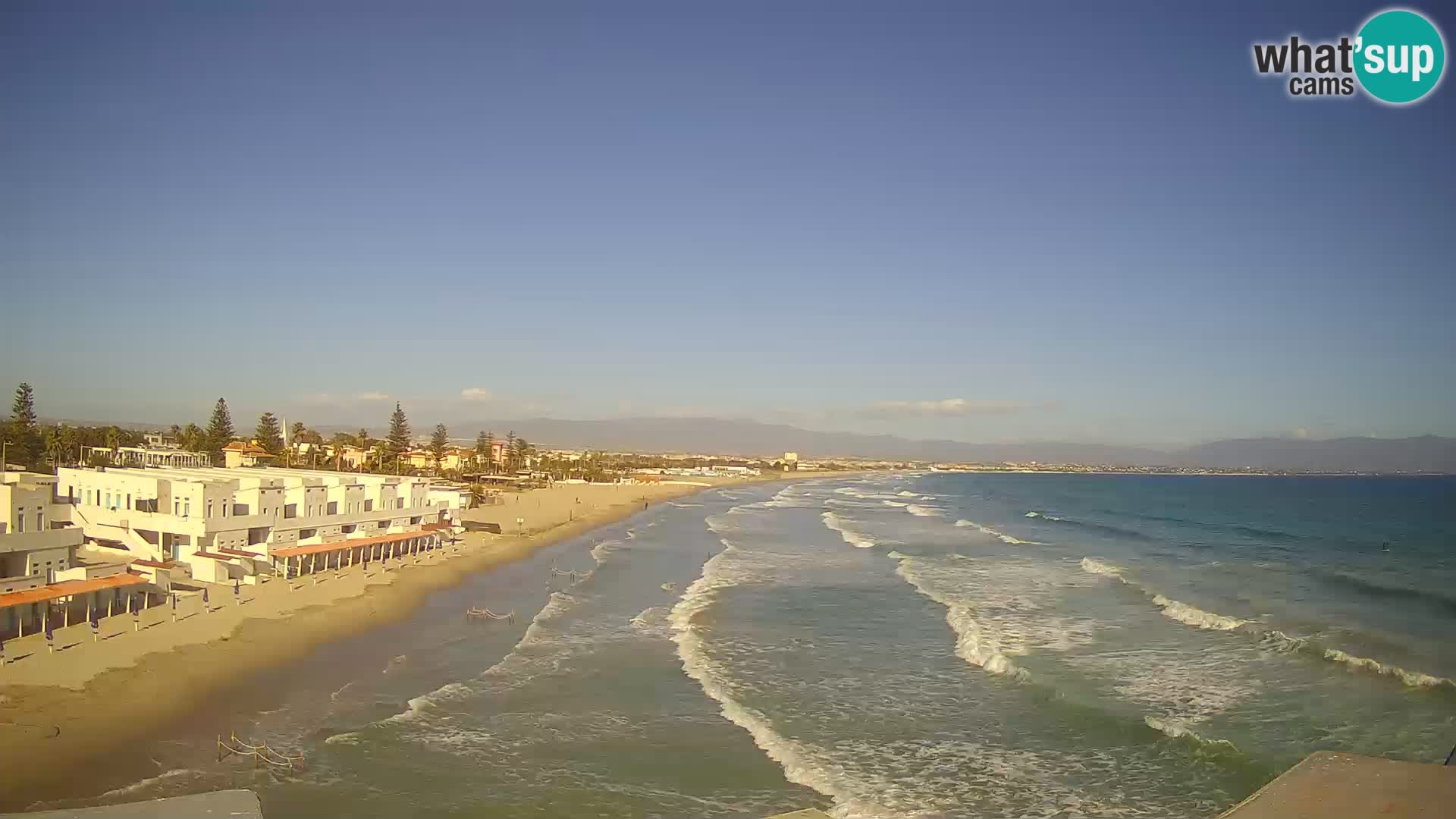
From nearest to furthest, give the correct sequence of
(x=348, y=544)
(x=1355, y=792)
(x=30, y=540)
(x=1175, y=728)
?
(x=1355, y=792), (x=1175, y=728), (x=30, y=540), (x=348, y=544)

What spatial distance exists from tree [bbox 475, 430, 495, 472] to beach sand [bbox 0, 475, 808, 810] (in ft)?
233

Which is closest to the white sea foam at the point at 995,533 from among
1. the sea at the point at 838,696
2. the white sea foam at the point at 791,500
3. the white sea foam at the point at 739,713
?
the sea at the point at 838,696

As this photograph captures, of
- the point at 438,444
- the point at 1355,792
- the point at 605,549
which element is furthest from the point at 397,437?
the point at 1355,792

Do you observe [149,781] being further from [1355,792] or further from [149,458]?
[149,458]

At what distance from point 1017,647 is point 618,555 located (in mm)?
22716

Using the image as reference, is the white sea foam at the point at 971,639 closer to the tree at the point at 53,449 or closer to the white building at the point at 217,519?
the white building at the point at 217,519

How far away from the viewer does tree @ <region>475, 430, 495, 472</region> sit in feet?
338

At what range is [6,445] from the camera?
52781 mm

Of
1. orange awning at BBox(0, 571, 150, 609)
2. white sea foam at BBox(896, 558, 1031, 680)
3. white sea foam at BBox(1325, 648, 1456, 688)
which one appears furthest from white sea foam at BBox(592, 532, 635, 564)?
white sea foam at BBox(1325, 648, 1456, 688)

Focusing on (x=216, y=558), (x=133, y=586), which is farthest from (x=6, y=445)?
(x=133, y=586)

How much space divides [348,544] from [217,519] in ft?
17.1

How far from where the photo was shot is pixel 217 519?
28.8 m

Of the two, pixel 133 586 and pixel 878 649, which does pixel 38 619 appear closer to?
pixel 133 586

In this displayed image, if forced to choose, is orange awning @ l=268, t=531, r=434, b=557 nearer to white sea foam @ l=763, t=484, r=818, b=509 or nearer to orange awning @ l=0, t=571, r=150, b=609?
orange awning @ l=0, t=571, r=150, b=609
